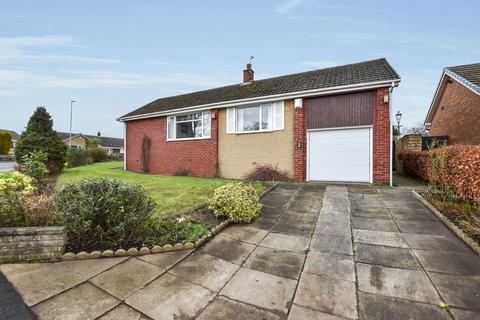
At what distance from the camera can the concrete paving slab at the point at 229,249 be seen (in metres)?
3.22

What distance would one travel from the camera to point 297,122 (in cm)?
942

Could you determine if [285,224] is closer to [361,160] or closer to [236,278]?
[236,278]

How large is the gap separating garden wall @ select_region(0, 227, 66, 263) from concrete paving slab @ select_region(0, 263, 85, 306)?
103mm

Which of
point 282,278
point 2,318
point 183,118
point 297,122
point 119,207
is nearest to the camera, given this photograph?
point 2,318

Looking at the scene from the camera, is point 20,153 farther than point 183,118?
No

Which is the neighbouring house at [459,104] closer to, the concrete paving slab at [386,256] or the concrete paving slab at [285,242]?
the concrete paving slab at [386,256]

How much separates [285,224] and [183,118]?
9.93 metres

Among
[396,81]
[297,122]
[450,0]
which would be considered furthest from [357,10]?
[297,122]

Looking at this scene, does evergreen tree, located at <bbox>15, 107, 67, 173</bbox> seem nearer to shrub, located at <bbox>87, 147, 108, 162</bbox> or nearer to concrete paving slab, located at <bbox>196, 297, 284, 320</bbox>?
shrub, located at <bbox>87, 147, 108, 162</bbox>

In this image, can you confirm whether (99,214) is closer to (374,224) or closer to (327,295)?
(327,295)

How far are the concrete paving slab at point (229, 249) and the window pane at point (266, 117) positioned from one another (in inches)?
280

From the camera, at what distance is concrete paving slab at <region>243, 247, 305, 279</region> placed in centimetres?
283

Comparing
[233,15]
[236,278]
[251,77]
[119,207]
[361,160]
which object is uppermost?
[233,15]

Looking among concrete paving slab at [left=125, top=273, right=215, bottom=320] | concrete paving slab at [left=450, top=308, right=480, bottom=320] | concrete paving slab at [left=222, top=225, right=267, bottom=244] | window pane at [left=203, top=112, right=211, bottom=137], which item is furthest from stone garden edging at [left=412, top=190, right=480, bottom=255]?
window pane at [left=203, top=112, right=211, bottom=137]
